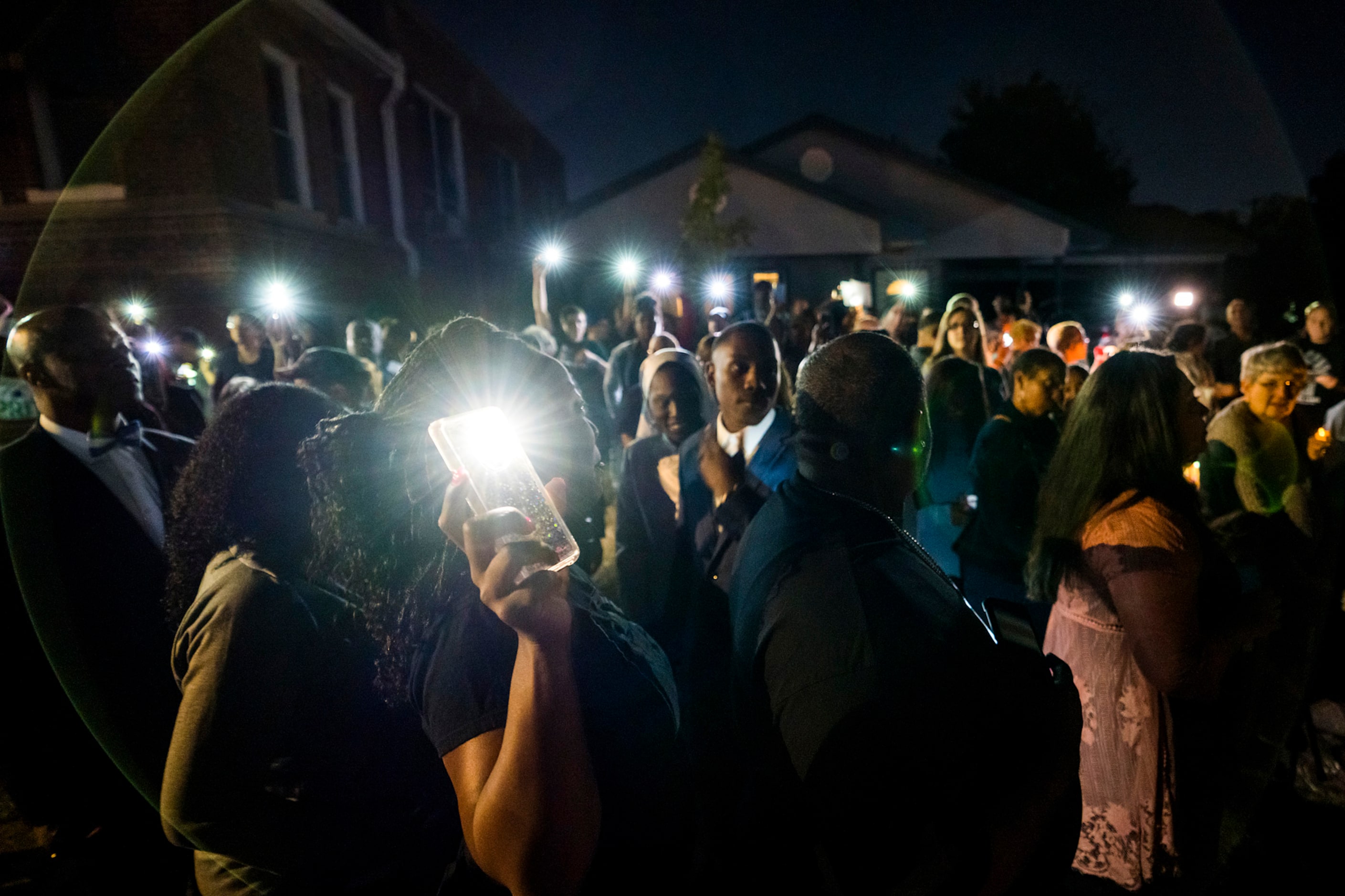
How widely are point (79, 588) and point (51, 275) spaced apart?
30.1 ft

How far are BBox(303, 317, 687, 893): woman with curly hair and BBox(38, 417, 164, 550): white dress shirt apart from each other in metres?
1.47

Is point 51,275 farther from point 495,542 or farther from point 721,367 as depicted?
point 495,542

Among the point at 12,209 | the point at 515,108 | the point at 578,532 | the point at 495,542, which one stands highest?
the point at 515,108

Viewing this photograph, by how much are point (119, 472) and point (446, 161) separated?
16994 millimetres

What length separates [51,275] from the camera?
886 centimetres

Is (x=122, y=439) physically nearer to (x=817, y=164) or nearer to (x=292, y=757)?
(x=292, y=757)

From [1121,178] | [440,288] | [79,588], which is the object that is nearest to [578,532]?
[79,588]

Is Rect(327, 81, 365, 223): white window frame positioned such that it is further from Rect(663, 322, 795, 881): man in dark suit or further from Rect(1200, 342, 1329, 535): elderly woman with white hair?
Rect(1200, 342, 1329, 535): elderly woman with white hair

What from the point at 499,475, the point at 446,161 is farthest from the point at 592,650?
the point at 446,161

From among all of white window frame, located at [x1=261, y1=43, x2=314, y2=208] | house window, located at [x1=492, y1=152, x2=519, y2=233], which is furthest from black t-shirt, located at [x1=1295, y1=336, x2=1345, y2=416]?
house window, located at [x1=492, y1=152, x2=519, y2=233]

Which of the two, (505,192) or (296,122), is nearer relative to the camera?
(296,122)

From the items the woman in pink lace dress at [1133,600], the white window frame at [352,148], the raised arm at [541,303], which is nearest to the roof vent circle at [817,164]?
the white window frame at [352,148]

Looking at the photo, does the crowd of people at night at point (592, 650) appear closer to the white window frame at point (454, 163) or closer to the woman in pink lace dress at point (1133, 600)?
the woman in pink lace dress at point (1133, 600)

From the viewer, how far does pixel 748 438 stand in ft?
10.5
